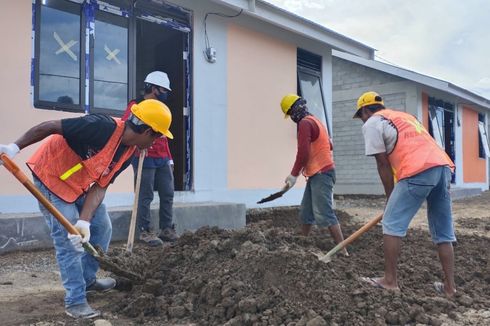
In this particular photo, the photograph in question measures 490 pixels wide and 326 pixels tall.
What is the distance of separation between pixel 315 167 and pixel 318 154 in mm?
141

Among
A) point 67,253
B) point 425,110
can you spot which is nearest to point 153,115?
point 67,253

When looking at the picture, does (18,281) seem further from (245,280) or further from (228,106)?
(228,106)

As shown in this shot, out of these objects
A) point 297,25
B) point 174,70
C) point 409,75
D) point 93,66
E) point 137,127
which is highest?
point 409,75

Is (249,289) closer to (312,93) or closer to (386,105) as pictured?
(312,93)

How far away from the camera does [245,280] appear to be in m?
3.33

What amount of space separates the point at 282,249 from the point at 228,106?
415 cm

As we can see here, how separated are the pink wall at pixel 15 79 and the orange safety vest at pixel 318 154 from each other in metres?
3.01

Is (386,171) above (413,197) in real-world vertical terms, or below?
above

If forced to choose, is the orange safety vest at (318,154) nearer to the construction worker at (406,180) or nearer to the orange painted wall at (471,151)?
the construction worker at (406,180)

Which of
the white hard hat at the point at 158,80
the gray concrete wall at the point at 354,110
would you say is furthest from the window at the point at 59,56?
the gray concrete wall at the point at 354,110

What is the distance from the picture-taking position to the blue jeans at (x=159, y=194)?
16.5 feet

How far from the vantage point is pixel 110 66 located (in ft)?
19.5

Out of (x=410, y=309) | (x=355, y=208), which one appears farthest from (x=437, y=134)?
(x=410, y=309)

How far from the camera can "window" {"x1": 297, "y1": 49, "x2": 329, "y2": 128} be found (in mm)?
8992
